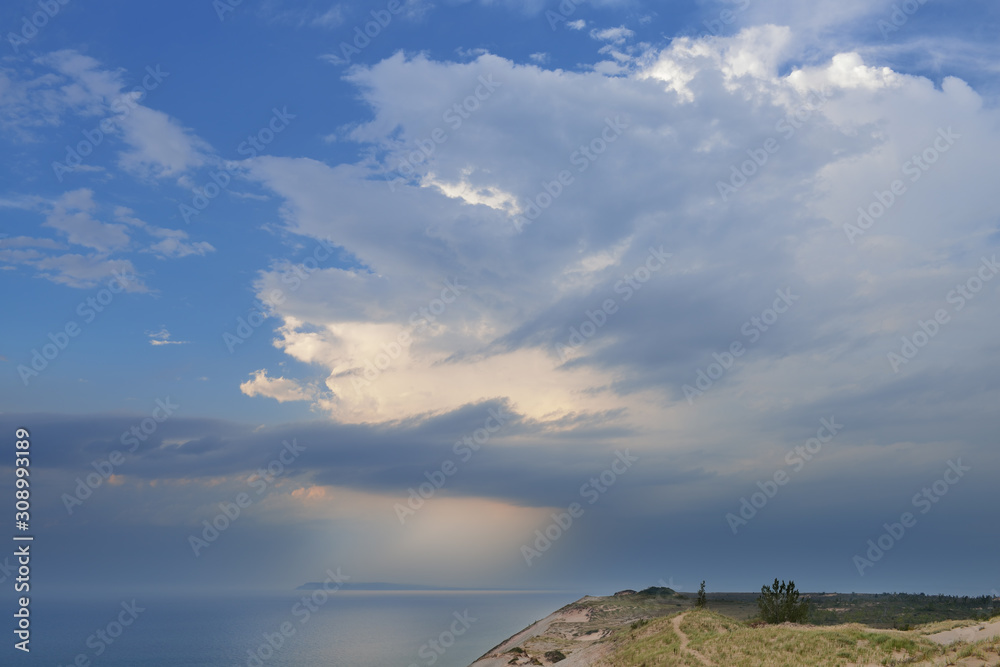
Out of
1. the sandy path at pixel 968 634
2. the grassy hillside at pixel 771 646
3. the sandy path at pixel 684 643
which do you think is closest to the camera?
→ the grassy hillside at pixel 771 646

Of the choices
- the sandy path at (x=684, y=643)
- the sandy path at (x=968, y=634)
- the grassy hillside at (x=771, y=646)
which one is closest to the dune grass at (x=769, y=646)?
the grassy hillside at (x=771, y=646)

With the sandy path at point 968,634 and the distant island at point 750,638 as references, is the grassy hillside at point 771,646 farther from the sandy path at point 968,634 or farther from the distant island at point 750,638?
the sandy path at point 968,634

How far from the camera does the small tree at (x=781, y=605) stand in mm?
48000

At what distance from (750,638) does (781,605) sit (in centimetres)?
1091

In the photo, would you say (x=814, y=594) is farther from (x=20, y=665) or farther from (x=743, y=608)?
(x=20, y=665)

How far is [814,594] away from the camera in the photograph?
344ft

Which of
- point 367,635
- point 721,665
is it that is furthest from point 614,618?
point 367,635

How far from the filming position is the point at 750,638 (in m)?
39.8

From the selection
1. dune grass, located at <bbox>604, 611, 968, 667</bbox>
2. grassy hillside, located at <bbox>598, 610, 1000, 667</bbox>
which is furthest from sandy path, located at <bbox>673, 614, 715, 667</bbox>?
dune grass, located at <bbox>604, 611, 968, 667</bbox>

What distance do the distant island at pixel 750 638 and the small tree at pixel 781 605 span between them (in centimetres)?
53

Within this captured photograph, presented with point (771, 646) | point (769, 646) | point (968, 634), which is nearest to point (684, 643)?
point (769, 646)

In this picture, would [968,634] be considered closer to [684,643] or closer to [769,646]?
[769,646]

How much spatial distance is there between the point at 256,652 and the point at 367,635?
155 feet

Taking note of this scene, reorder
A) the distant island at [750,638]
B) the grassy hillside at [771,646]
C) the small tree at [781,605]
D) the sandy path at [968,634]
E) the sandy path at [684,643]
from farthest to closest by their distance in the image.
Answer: the small tree at [781,605], the sandy path at [684,643], the distant island at [750,638], the sandy path at [968,634], the grassy hillside at [771,646]
